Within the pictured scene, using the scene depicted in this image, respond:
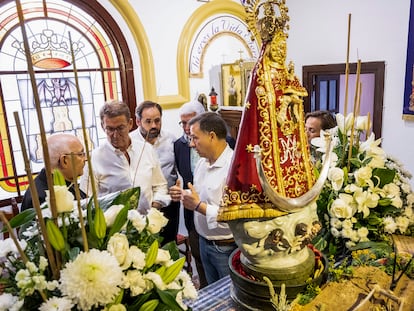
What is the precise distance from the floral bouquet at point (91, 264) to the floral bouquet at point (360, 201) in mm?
615

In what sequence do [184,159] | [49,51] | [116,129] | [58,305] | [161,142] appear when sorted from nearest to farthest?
[58,305] → [116,129] → [184,159] → [161,142] → [49,51]

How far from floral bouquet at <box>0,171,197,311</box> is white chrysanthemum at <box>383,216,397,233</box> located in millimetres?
738

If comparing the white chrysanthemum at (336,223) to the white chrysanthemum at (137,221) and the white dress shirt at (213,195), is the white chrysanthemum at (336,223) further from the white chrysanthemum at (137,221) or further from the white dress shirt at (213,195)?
the white chrysanthemum at (137,221)

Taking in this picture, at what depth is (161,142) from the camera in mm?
2447

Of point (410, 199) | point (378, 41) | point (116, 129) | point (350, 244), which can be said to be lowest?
point (350, 244)

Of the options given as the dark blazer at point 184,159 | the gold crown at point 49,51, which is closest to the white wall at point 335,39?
the gold crown at point 49,51

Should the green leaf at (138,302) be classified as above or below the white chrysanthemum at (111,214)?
below

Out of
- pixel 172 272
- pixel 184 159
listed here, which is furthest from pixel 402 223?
pixel 184 159

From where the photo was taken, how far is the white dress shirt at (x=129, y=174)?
1751 millimetres

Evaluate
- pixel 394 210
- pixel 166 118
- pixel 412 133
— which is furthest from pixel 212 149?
pixel 412 133

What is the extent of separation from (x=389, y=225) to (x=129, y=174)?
45.7 inches

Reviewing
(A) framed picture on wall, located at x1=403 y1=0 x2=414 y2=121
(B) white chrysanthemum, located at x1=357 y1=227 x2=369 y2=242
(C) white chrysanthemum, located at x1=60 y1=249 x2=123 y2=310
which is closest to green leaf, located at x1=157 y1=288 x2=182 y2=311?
(C) white chrysanthemum, located at x1=60 y1=249 x2=123 y2=310

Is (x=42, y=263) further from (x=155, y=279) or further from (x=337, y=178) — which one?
(x=337, y=178)

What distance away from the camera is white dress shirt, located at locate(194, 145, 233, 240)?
151cm
